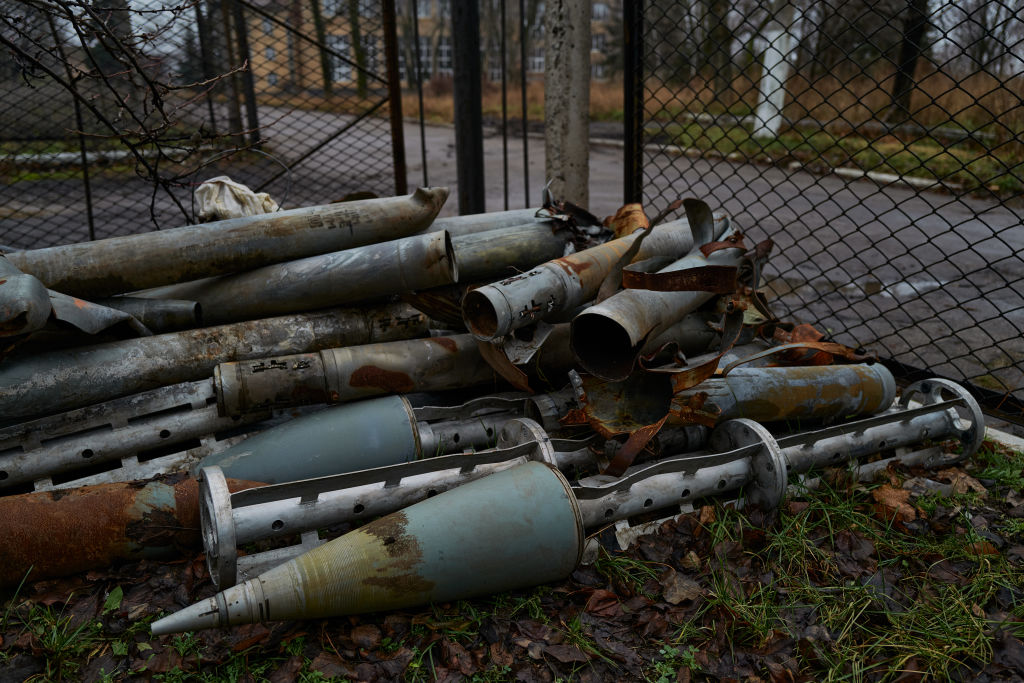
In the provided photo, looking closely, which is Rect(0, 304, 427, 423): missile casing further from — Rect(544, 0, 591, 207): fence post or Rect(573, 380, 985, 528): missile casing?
Rect(544, 0, 591, 207): fence post

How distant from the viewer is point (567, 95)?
4.53 metres

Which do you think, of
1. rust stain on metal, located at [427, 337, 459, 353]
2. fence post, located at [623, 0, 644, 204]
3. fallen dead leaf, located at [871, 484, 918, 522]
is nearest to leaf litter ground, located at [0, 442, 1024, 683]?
fallen dead leaf, located at [871, 484, 918, 522]

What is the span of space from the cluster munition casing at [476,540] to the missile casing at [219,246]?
1421 mm

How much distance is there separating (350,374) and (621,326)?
1.02 meters

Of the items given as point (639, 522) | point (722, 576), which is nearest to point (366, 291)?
point (639, 522)

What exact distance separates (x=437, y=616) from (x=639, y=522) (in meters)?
A: 0.83

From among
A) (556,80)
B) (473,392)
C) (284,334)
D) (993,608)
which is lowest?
(993,608)

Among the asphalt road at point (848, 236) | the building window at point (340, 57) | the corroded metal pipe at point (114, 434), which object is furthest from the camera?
the building window at point (340, 57)

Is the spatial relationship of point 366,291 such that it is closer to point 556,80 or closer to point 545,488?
→ point 545,488

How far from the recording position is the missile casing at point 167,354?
8.26 feet

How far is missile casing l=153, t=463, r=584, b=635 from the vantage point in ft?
6.13

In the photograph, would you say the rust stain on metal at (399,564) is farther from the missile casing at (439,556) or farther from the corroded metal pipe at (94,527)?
the corroded metal pipe at (94,527)

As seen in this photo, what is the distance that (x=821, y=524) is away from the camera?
8.42 feet

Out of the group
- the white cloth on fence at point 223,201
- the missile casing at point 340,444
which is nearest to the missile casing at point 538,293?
the missile casing at point 340,444
